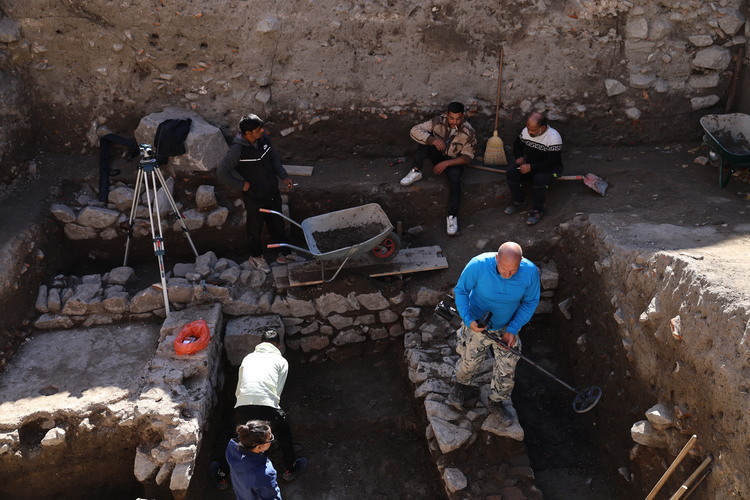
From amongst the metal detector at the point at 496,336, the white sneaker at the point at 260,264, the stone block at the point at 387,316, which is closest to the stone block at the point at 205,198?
the white sneaker at the point at 260,264

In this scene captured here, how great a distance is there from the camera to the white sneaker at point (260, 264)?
7493mm

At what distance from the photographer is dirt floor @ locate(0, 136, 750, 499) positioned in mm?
6332

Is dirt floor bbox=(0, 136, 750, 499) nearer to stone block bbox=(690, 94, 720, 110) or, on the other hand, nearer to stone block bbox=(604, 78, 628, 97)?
stone block bbox=(690, 94, 720, 110)

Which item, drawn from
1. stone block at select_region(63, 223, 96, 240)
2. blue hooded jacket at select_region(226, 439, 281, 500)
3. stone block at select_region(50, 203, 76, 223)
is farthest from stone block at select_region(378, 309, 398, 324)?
stone block at select_region(50, 203, 76, 223)

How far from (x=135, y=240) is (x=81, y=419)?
2577 mm

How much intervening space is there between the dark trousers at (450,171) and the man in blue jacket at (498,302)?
2.33m

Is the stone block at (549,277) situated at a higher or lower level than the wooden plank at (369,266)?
lower

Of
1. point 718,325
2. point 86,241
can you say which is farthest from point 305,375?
point 718,325

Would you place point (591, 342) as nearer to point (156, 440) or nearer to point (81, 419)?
point (156, 440)

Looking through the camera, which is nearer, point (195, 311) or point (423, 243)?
point (195, 311)

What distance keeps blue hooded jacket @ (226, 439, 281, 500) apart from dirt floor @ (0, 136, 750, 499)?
1179 mm

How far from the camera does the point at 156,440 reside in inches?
232

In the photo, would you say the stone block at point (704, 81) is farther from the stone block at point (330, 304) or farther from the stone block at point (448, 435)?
the stone block at point (448, 435)

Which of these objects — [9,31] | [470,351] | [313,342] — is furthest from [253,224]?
[9,31]
